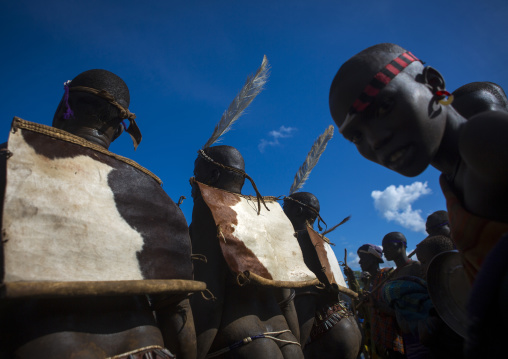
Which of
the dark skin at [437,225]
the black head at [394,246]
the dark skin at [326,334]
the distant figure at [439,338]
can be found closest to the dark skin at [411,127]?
the distant figure at [439,338]

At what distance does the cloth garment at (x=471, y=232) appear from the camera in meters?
1.30

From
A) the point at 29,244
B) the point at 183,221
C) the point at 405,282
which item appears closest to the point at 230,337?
the point at 183,221

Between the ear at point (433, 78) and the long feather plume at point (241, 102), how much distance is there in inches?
117

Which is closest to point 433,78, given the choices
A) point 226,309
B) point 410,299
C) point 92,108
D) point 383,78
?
point 383,78

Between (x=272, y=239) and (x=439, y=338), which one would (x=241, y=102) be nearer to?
(x=272, y=239)

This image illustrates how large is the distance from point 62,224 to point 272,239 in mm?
2552

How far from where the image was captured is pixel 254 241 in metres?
3.52

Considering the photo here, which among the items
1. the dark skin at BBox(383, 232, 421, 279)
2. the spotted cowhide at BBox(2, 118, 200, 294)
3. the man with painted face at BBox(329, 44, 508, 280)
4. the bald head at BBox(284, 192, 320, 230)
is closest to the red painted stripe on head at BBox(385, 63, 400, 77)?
the man with painted face at BBox(329, 44, 508, 280)

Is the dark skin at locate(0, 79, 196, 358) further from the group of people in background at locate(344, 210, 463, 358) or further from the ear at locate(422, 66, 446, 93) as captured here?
the ear at locate(422, 66, 446, 93)

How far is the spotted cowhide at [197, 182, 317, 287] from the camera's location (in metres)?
3.26

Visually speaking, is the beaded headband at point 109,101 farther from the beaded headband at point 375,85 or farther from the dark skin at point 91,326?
the beaded headband at point 375,85

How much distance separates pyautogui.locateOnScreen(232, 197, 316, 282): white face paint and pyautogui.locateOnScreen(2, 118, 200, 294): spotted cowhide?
1209 mm

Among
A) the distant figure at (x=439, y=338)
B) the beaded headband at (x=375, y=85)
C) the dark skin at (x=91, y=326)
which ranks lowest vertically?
the distant figure at (x=439, y=338)

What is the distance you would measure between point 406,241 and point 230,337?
4.56 m
